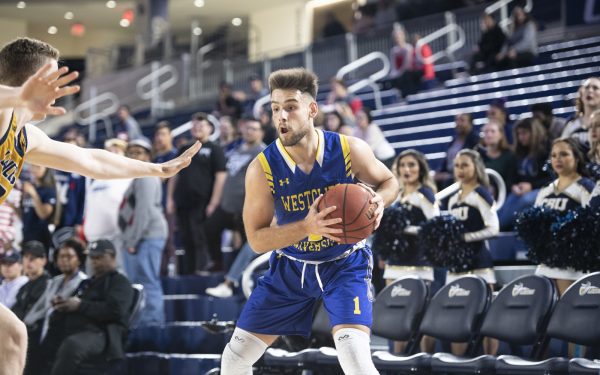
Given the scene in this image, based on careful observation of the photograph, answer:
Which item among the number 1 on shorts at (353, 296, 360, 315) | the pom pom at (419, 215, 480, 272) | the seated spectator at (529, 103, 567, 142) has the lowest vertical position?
the number 1 on shorts at (353, 296, 360, 315)

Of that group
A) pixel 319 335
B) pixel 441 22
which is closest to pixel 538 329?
pixel 319 335

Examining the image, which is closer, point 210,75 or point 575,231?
point 575,231

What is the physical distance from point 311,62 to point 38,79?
1528 cm

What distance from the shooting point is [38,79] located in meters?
3.68

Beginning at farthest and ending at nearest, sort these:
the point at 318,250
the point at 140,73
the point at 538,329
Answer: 1. the point at 140,73
2. the point at 538,329
3. the point at 318,250

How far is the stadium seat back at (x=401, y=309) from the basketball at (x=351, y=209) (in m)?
2.25

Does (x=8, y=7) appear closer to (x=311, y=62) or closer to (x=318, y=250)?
(x=311, y=62)

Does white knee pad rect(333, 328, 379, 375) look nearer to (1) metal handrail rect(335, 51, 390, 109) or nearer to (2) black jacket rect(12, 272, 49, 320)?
(2) black jacket rect(12, 272, 49, 320)

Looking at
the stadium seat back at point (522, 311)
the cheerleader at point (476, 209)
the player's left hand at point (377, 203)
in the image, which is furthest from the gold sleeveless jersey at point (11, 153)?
the cheerleader at point (476, 209)

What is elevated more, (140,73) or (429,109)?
(140,73)

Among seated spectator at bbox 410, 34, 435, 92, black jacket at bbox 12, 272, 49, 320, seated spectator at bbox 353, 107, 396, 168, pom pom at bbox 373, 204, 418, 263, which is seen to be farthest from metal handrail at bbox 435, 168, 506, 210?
seated spectator at bbox 410, 34, 435, 92

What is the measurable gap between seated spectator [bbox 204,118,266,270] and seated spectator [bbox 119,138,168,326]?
0.59 meters

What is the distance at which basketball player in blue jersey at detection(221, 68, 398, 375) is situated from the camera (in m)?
5.04

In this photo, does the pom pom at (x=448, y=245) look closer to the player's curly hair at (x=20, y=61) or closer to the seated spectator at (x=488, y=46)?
the player's curly hair at (x=20, y=61)
